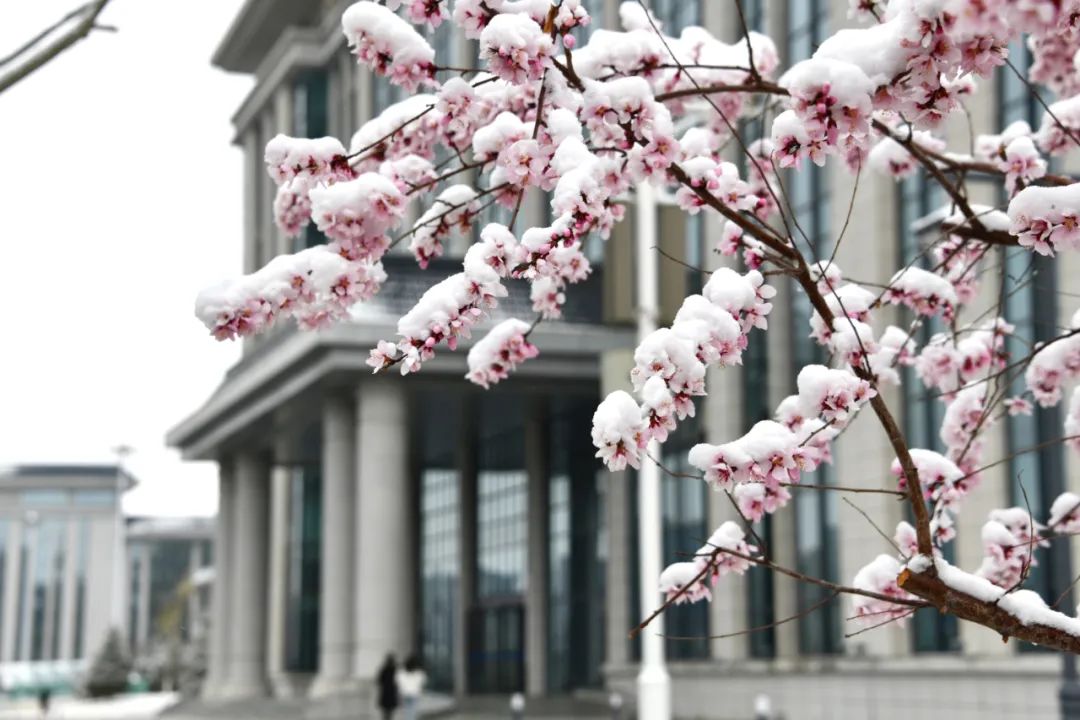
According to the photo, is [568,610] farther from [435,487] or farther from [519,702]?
[519,702]

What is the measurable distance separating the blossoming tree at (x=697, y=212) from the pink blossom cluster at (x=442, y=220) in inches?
0.5

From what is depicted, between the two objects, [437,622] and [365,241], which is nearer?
[365,241]

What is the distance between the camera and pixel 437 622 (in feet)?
185

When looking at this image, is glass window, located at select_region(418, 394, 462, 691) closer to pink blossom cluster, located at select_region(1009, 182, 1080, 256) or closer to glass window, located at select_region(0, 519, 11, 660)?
pink blossom cluster, located at select_region(1009, 182, 1080, 256)

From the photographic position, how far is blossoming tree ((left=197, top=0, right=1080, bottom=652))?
178 inches

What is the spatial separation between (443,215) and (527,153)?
790 millimetres

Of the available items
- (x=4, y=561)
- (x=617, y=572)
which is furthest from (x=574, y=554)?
(x=4, y=561)

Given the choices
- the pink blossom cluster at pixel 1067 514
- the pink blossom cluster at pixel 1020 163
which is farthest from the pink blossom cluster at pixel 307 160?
the pink blossom cluster at pixel 1067 514

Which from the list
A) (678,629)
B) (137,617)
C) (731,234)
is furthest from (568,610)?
(137,617)

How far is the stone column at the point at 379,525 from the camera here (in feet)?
123

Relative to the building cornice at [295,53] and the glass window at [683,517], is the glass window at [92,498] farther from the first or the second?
the glass window at [683,517]

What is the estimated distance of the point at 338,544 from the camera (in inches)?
1587

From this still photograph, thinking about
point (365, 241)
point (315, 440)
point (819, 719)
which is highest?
point (315, 440)

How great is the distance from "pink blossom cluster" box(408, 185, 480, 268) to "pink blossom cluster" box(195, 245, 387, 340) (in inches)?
19.9
